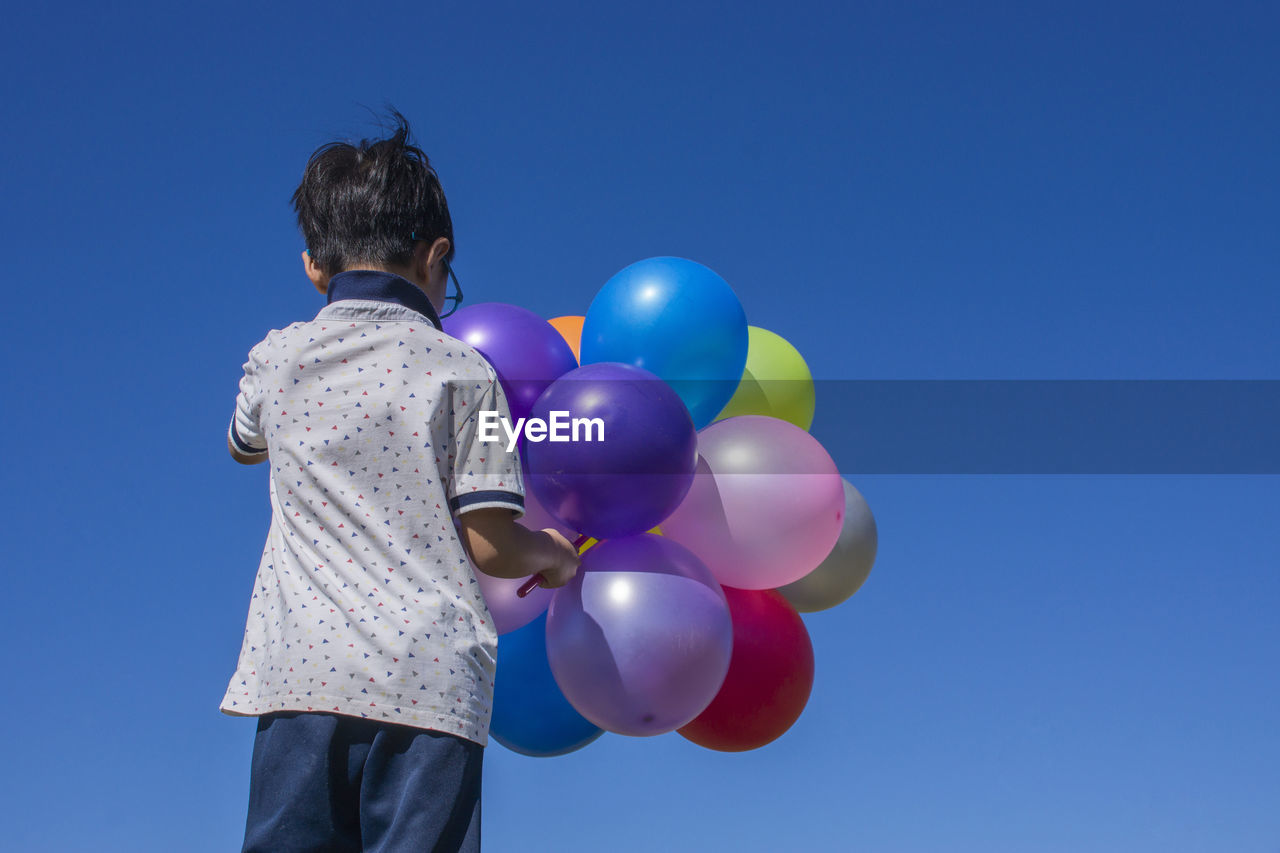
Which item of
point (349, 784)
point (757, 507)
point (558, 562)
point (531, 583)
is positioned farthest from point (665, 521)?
point (349, 784)

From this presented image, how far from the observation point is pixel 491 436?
1.92 metres

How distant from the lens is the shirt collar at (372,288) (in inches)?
78.6

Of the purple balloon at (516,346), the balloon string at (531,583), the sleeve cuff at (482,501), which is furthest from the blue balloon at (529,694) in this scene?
the sleeve cuff at (482,501)

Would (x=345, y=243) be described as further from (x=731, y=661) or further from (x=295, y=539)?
(x=731, y=661)

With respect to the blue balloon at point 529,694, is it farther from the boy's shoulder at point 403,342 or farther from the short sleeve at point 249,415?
the boy's shoulder at point 403,342

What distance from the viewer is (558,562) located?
223 centimetres

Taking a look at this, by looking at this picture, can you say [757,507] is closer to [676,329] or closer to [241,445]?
[676,329]

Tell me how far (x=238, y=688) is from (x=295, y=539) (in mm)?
264

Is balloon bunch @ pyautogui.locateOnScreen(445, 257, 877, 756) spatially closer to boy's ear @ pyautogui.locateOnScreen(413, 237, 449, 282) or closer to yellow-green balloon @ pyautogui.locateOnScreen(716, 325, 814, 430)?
yellow-green balloon @ pyautogui.locateOnScreen(716, 325, 814, 430)

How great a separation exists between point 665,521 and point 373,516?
1.60 metres

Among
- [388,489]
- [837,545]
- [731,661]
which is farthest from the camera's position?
[837,545]

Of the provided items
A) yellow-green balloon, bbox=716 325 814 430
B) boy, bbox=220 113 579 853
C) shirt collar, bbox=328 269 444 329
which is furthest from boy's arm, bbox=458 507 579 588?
yellow-green balloon, bbox=716 325 814 430

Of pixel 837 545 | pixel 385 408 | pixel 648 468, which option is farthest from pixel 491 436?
pixel 837 545

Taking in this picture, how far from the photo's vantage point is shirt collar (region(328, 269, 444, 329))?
1996 millimetres
